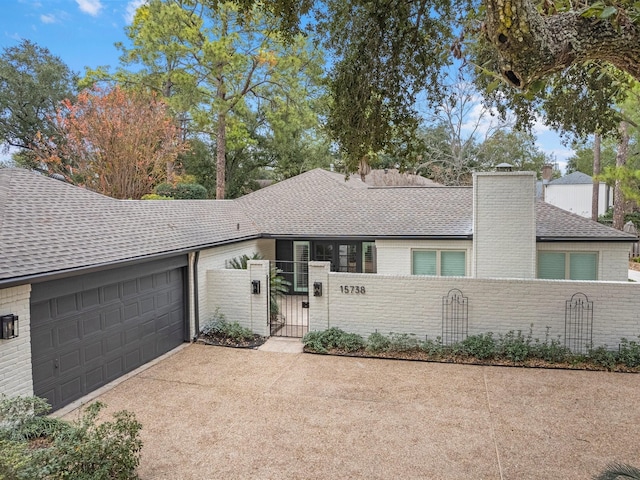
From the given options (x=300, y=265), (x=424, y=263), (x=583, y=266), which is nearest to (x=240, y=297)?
(x=300, y=265)

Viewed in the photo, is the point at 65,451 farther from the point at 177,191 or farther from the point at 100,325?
the point at 177,191

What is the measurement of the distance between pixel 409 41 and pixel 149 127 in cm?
1826

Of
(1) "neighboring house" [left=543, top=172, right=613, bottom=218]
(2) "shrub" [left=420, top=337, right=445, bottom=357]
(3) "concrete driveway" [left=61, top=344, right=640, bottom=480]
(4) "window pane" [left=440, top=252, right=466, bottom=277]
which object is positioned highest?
(1) "neighboring house" [left=543, top=172, right=613, bottom=218]

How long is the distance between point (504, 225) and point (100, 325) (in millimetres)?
10734

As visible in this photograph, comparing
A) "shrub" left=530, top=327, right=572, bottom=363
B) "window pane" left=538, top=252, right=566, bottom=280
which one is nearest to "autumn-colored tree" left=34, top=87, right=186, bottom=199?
"window pane" left=538, top=252, right=566, bottom=280

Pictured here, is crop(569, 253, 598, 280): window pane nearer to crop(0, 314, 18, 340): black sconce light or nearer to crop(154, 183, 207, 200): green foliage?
crop(0, 314, 18, 340): black sconce light

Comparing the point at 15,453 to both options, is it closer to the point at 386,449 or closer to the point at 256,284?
the point at 386,449

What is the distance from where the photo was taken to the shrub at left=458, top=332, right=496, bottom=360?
33.0 ft

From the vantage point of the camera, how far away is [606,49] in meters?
4.79

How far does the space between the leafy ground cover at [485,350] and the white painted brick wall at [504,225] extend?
126 inches

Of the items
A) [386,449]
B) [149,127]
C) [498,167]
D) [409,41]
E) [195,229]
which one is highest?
[149,127]

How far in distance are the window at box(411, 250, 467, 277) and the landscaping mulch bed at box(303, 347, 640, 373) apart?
14.7 feet

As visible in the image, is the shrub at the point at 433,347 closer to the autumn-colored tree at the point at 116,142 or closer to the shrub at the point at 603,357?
the shrub at the point at 603,357

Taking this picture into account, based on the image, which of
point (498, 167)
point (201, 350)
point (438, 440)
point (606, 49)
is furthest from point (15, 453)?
point (498, 167)
